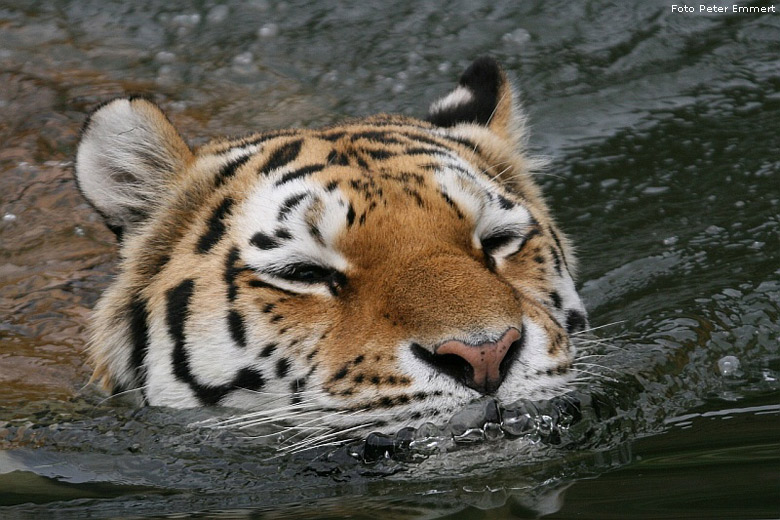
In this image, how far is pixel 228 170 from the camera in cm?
430

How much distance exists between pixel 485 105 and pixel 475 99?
0.18ft

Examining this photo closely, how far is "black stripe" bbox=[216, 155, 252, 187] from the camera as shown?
4.27 meters

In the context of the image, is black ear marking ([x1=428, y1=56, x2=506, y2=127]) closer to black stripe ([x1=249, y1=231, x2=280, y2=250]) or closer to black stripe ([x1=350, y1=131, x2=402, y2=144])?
black stripe ([x1=350, y1=131, x2=402, y2=144])

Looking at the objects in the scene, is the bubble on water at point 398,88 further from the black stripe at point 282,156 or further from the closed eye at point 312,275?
the closed eye at point 312,275

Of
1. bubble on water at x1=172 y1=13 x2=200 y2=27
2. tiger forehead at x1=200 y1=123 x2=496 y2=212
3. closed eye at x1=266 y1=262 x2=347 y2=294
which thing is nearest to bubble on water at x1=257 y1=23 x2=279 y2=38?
bubble on water at x1=172 y1=13 x2=200 y2=27

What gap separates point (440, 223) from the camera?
12.5 feet

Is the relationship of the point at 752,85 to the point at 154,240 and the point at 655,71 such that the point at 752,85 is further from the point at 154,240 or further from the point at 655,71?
the point at 154,240

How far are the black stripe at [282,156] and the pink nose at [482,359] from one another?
1.24m

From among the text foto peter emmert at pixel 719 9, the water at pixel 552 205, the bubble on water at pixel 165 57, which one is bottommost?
the water at pixel 552 205

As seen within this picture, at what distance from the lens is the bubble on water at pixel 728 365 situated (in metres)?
4.92

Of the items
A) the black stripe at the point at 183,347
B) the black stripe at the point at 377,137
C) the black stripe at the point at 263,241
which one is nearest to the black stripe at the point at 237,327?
the black stripe at the point at 183,347

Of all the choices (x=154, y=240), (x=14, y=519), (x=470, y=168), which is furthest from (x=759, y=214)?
(x=14, y=519)

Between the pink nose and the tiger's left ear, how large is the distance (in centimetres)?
184

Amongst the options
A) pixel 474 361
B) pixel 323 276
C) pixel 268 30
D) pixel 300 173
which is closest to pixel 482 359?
pixel 474 361
